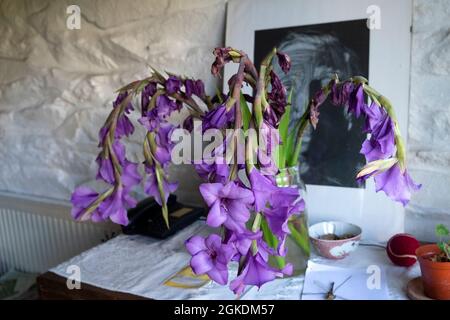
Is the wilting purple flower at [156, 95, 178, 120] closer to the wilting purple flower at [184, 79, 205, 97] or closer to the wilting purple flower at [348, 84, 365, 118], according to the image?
the wilting purple flower at [184, 79, 205, 97]

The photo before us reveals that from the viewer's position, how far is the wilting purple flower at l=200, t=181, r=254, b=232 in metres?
0.47

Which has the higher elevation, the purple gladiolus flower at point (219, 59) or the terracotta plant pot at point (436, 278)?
the purple gladiolus flower at point (219, 59)

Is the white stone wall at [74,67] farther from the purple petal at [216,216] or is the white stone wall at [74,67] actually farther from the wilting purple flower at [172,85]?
the purple petal at [216,216]

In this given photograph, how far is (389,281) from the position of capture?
2.79 ft

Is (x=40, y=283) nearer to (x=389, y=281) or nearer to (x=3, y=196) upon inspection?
(x=389, y=281)

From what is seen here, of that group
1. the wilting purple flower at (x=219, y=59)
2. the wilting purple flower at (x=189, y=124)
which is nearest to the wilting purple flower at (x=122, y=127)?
the wilting purple flower at (x=189, y=124)

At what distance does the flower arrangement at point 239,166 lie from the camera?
18.9 inches

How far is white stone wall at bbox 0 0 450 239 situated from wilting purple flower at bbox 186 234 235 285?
0.70 m

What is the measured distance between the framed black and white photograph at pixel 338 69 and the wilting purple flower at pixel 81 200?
1.97ft

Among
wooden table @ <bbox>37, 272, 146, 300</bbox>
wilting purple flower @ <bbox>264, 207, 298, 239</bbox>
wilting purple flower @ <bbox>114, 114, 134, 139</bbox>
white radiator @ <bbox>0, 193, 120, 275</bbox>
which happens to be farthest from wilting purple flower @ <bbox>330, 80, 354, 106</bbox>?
white radiator @ <bbox>0, 193, 120, 275</bbox>

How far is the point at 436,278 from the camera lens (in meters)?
0.76

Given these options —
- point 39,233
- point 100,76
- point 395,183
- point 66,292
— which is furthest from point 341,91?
point 39,233
